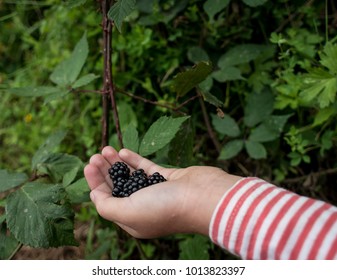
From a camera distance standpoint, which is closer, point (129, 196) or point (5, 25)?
point (129, 196)

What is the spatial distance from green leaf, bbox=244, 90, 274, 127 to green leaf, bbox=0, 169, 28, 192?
3.63 feet

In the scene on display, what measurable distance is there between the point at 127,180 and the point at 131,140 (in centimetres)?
17

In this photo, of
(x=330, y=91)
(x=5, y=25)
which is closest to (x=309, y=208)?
(x=330, y=91)

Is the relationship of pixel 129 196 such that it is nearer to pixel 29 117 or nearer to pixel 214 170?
pixel 214 170

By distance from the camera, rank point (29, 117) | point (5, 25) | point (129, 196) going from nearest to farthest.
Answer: point (129, 196)
point (29, 117)
point (5, 25)

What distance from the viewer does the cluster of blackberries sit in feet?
4.50

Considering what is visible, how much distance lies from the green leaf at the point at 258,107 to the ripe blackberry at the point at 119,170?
2.67ft

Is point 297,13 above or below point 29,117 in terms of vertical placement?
above

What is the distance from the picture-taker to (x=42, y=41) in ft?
10.4

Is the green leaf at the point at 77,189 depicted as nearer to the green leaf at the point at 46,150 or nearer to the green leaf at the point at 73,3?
the green leaf at the point at 46,150

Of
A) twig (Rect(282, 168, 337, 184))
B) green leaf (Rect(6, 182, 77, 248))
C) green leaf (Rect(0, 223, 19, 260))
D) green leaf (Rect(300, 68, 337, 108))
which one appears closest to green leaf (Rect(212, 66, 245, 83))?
green leaf (Rect(300, 68, 337, 108))

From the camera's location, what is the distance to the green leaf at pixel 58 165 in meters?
1.58

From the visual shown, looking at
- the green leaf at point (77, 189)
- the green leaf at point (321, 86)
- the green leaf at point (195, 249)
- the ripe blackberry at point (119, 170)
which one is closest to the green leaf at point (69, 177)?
the green leaf at point (77, 189)

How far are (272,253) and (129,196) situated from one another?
488mm
